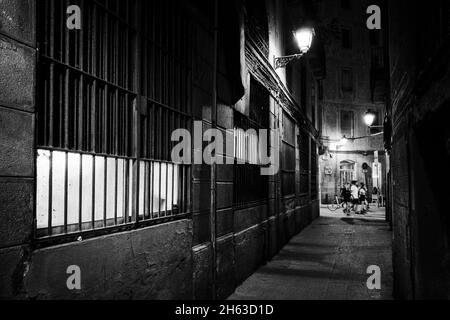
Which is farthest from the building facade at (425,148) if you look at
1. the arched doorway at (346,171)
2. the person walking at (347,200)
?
the arched doorway at (346,171)

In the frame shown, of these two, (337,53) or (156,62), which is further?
(337,53)

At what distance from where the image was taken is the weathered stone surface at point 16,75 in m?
2.60

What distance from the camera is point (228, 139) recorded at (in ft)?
22.9

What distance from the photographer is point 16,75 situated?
2.69 m

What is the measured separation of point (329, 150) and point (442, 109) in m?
31.7

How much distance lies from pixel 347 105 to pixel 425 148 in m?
31.9

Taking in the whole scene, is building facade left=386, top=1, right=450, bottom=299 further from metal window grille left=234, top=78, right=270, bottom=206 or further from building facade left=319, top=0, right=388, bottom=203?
building facade left=319, top=0, right=388, bottom=203

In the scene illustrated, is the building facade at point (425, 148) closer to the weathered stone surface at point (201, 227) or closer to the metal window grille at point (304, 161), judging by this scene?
the weathered stone surface at point (201, 227)

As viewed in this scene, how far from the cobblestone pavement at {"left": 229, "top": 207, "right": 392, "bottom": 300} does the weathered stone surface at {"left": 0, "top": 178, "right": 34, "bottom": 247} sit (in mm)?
4615

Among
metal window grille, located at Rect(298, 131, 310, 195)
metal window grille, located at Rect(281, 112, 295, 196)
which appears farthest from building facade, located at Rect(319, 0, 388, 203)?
metal window grille, located at Rect(281, 112, 295, 196)

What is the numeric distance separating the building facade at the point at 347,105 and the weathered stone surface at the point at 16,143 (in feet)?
104

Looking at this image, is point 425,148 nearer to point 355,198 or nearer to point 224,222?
point 224,222
